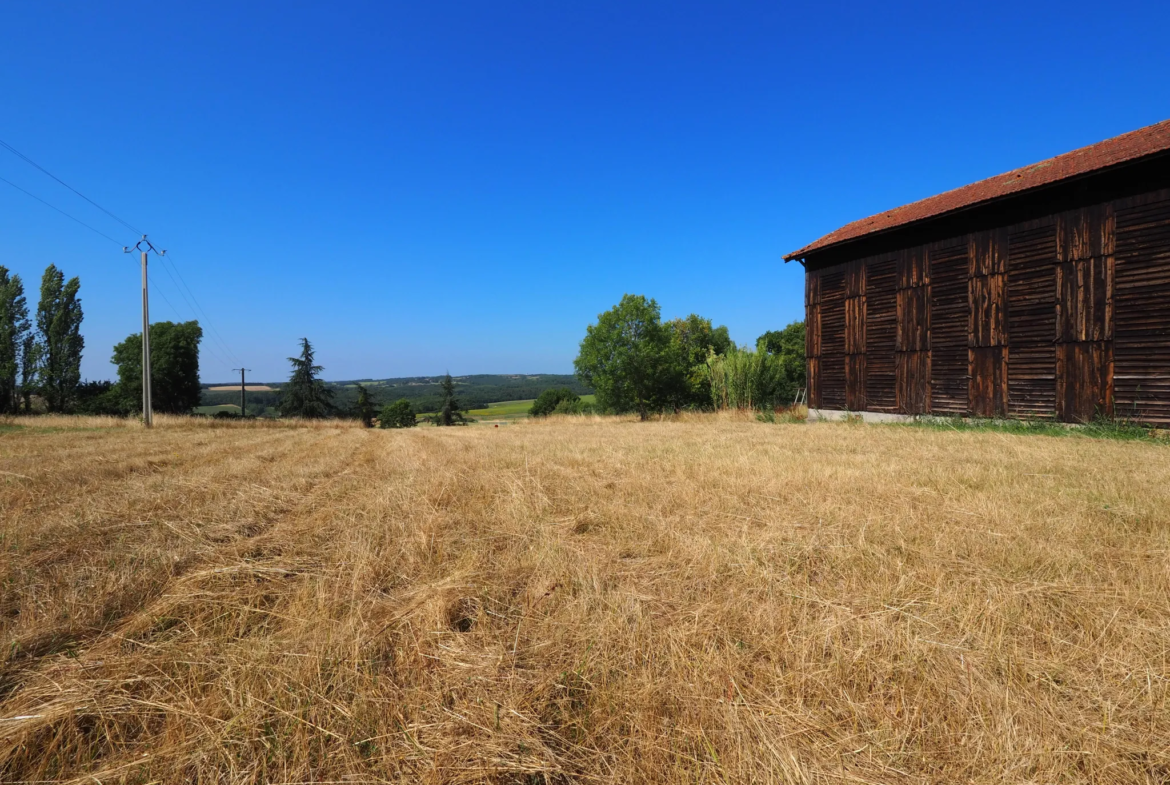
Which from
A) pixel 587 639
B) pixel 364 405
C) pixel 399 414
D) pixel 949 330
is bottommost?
pixel 399 414

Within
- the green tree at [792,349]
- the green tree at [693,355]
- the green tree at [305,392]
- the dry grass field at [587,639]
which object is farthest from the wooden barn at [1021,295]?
the green tree at [305,392]

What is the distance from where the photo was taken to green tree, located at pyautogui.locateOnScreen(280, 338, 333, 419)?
53.0m

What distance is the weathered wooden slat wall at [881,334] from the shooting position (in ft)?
53.7

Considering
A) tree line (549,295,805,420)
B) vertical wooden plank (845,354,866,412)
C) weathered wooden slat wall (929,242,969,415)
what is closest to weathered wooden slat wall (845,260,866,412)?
vertical wooden plank (845,354,866,412)

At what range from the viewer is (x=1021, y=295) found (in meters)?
13.2

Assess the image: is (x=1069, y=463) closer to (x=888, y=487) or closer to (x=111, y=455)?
(x=888, y=487)

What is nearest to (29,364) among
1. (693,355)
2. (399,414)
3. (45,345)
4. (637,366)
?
(45,345)

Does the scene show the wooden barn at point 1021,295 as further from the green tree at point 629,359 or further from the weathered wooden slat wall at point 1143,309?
the green tree at point 629,359

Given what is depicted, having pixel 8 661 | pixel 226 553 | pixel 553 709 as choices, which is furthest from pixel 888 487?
pixel 8 661

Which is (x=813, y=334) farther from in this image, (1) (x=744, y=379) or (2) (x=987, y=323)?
(1) (x=744, y=379)

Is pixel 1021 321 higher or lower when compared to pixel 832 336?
lower

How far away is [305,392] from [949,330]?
5881 centimetres

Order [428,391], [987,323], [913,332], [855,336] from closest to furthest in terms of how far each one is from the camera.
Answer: [987,323]
[913,332]
[855,336]
[428,391]

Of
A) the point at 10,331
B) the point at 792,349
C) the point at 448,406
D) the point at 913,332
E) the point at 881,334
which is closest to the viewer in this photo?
the point at 913,332
